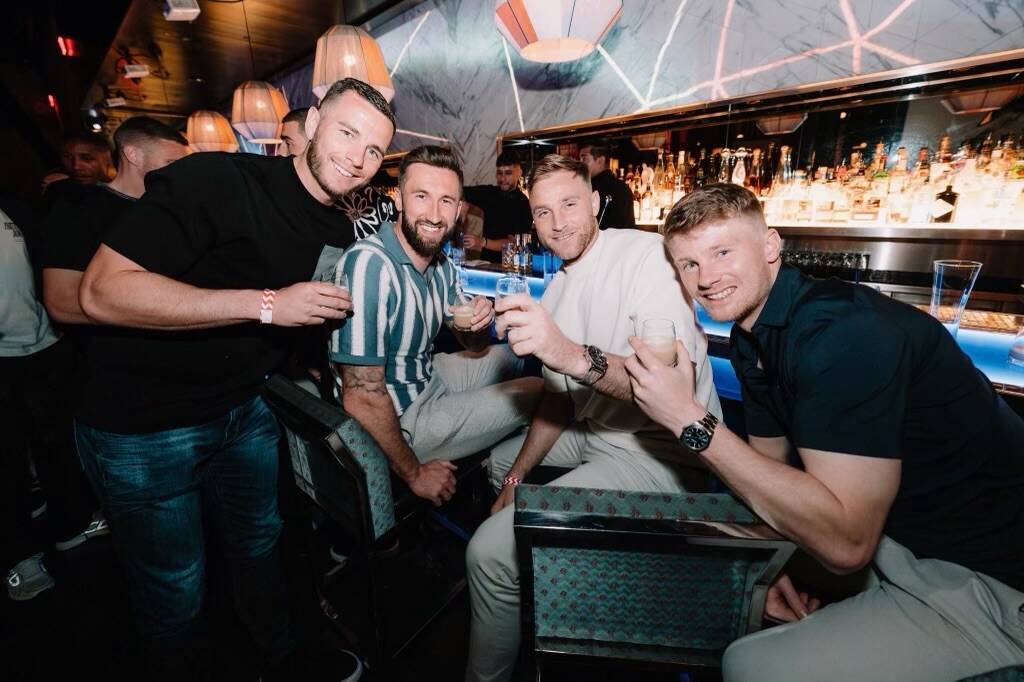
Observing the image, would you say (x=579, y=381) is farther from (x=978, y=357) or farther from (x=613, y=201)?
(x=613, y=201)

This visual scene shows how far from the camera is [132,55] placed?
7172 mm

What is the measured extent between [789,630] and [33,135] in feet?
38.9

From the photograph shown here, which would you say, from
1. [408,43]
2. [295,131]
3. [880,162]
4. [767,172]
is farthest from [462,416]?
[408,43]

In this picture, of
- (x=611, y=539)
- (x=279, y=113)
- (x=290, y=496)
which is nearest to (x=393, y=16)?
(x=279, y=113)

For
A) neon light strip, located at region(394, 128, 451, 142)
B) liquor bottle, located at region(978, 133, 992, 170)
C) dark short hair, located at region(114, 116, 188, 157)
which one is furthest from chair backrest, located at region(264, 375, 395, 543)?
neon light strip, located at region(394, 128, 451, 142)

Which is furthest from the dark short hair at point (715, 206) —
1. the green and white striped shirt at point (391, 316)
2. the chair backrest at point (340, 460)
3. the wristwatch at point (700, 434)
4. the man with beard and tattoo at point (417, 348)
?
the chair backrest at point (340, 460)

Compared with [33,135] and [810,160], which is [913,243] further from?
[33,135]

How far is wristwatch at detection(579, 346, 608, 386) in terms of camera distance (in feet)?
4.95

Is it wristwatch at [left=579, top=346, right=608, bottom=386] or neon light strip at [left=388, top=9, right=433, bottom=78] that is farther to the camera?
neon light strip at [left=388, top=9, right=433, bottom=78]

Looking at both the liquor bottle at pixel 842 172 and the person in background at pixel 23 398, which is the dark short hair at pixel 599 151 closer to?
the liquor bottle at pixel 842 172

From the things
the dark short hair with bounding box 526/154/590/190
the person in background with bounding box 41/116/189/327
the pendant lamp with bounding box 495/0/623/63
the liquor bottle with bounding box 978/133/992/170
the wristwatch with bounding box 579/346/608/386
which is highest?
the pendant lamp with bounding box 495/0/623/63

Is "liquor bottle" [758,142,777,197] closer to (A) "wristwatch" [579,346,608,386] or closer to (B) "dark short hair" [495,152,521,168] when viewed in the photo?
(B) "dark short hair" [495,152,521,168]

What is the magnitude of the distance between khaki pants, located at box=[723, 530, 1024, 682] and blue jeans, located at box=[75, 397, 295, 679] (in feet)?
5.54

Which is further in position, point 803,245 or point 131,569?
point 803,245
